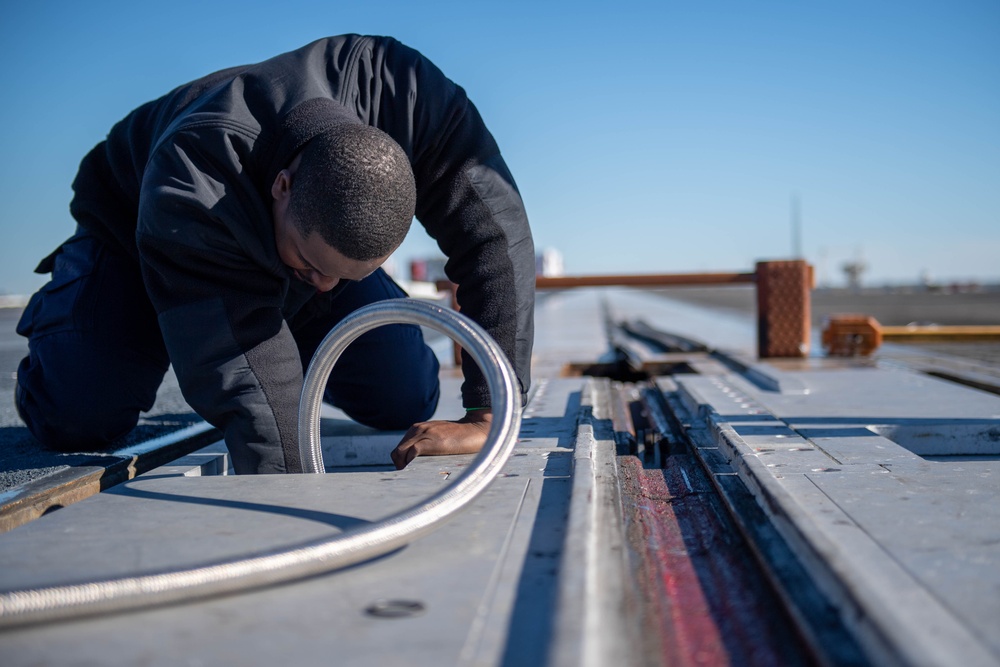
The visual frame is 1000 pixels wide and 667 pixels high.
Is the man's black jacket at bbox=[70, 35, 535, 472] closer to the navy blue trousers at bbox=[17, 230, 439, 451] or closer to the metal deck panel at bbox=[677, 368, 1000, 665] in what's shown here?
the navy blue trousers at bbox=[17, 230, 439, 451]

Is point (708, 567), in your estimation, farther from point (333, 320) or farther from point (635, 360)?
point (635, 360)

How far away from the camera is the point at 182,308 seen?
6.06 ft

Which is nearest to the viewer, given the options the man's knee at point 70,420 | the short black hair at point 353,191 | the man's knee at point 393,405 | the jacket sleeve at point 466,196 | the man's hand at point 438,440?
the short black hair at point 353,191

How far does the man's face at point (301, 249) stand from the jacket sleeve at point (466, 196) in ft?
1.53

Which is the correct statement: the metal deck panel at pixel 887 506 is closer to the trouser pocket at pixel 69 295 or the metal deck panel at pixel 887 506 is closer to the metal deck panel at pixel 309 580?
the metal deck panel at pixel 309 580

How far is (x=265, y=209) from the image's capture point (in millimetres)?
1856

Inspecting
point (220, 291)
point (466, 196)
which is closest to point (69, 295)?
point (220, 291)

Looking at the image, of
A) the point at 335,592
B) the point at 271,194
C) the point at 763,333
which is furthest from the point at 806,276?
the point at 335,592

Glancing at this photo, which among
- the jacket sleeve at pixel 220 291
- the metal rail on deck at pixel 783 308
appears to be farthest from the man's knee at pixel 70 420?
the metal rail on deck at pixel 783 308

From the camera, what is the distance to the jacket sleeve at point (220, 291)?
177 centimetres

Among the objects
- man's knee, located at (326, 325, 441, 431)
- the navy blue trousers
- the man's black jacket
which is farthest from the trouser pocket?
man's knee, located at (326, 325, 441, 431)

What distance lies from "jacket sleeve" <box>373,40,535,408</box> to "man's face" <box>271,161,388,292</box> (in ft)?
1.53

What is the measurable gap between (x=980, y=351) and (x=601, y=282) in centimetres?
311

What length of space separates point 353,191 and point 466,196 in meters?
0.64
